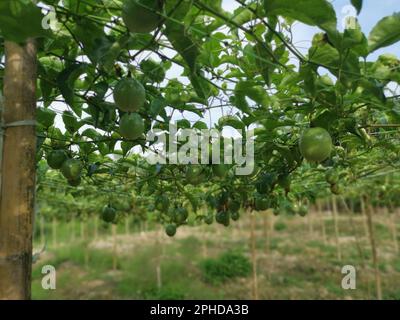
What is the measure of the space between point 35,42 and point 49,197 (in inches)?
204

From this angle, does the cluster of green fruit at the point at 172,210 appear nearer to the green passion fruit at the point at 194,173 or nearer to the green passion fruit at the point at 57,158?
the green passion fruit at the point at 194,173

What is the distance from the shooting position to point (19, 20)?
3.55 ft

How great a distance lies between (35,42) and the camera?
1.27 m

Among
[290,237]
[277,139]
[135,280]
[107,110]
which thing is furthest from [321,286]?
[107,110]

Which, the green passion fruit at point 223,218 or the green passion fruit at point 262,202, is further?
the green passion fruit at point 223,218

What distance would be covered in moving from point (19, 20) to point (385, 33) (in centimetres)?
102

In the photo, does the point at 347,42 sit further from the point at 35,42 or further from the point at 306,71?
the point at 35,42

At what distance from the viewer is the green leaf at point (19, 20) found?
3.45 ft

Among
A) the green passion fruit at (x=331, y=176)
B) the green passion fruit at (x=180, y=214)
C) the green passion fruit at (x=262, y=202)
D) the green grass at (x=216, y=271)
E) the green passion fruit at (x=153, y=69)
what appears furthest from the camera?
the green grass at (x=216, y=271)

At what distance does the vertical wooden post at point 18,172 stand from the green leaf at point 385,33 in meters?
1.00

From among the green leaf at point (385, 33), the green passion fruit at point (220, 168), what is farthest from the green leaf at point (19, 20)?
the green passion fruit at point (220, 168)

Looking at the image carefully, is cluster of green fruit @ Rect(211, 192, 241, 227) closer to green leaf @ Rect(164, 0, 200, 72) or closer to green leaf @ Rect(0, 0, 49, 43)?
green leaf @ Rect(164, 0, 200, 72)

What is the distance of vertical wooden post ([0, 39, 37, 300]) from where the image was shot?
112 centimetres

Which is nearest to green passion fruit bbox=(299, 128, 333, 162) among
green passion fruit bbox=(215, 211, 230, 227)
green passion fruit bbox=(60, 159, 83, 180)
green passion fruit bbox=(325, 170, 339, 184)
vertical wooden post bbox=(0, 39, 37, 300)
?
vertical wooden post bbox=(0, 39, 37, 300)
